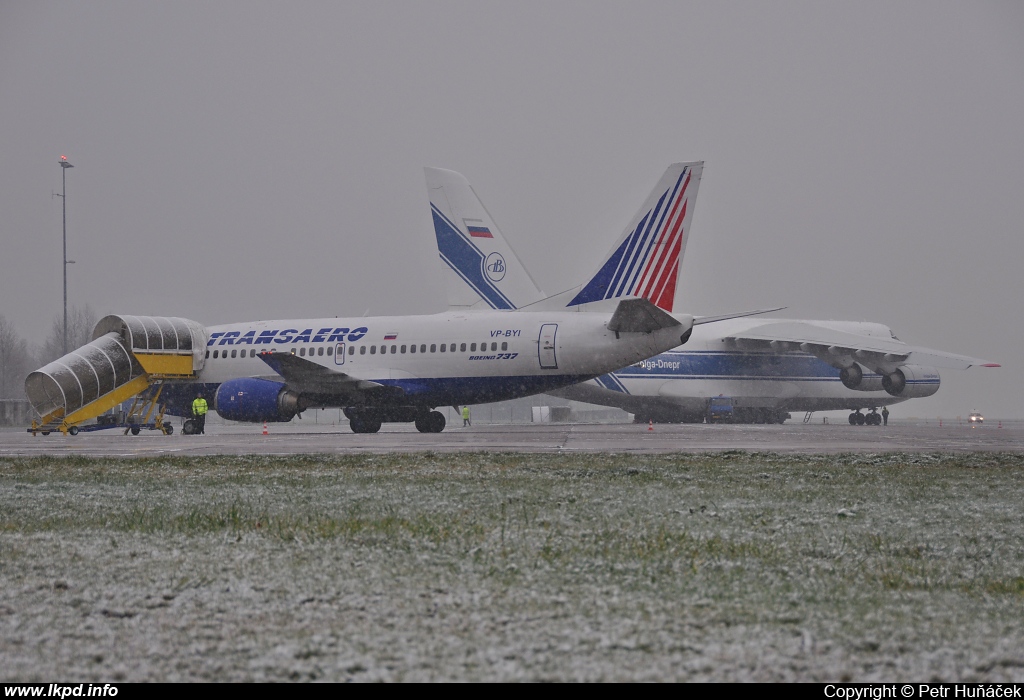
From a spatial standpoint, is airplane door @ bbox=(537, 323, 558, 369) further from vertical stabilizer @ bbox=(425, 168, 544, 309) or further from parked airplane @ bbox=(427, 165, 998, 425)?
parked airplane @ bbox=(427, 165, 998, 425)

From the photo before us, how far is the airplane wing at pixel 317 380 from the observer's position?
23.2 metres

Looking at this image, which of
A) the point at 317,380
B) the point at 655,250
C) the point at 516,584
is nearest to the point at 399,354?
the point at 317,380

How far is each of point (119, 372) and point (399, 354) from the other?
7.63m

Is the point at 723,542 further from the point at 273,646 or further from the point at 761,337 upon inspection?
the point at 761,337

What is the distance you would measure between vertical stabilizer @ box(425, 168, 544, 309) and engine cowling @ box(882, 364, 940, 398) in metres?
15.7

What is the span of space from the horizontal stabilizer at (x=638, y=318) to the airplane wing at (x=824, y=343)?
1576 cm

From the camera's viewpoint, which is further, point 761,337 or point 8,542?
point 761,337

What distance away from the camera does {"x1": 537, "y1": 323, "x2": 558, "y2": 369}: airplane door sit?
2253cm

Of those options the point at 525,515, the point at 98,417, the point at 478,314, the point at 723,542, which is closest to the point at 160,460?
the point at 525,515

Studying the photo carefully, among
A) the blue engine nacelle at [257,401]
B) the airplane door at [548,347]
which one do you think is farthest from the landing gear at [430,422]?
the airplane door at [548,347]

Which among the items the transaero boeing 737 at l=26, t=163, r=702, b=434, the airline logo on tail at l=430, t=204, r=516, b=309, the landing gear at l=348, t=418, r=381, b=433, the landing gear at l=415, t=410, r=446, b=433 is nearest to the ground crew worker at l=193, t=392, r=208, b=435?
the transaero boeing 737 at l=26, t=163, r=702, b=434

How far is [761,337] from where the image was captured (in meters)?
36.8

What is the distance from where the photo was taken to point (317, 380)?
23.8m

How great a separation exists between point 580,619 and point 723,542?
1.96 m
